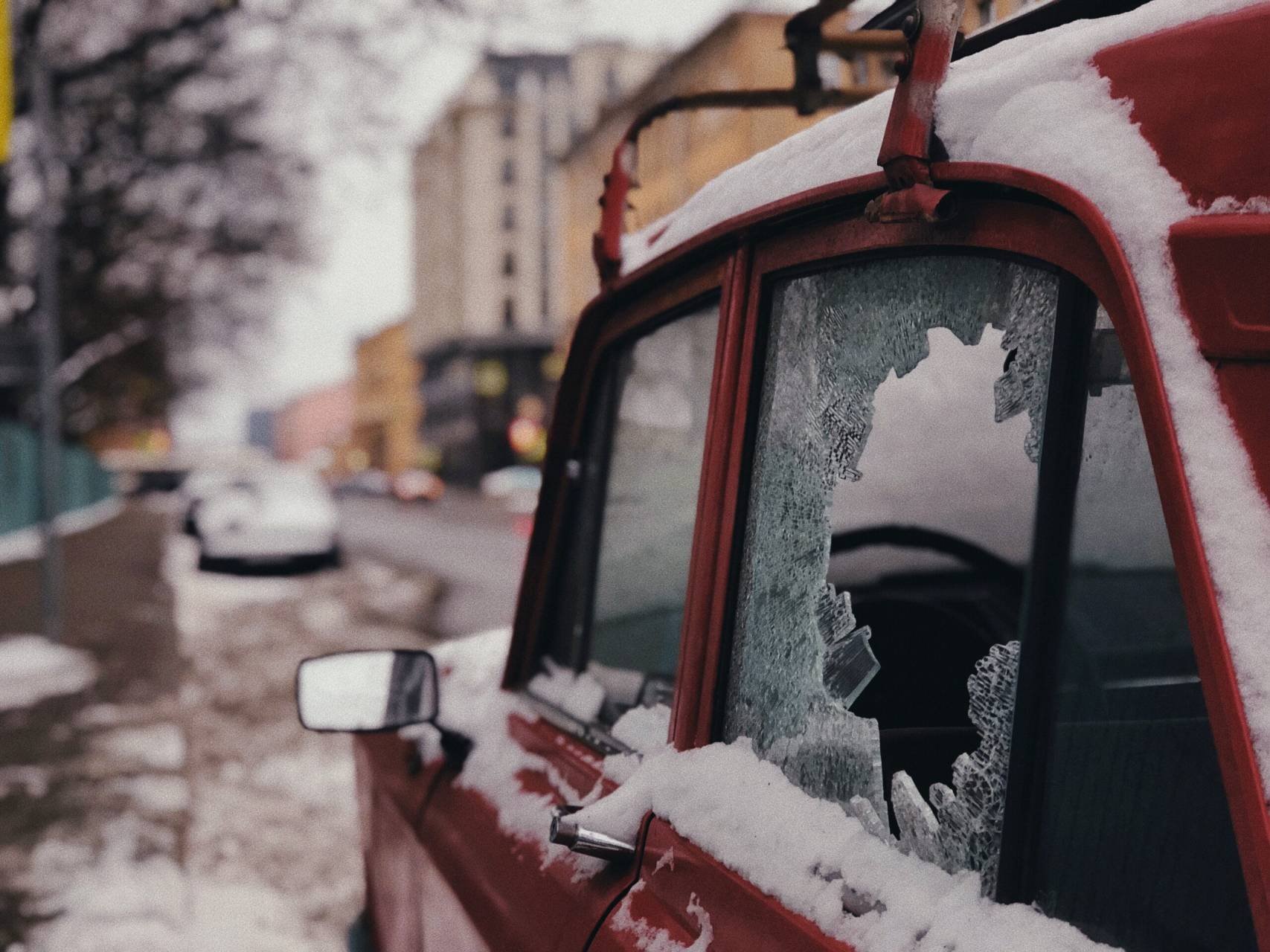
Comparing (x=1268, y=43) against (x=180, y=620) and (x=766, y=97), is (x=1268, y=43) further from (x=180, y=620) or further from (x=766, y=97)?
(x=180, y=620)

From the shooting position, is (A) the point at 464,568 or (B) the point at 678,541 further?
(A) the point at 464,568

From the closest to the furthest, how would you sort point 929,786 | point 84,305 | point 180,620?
point 929,786, point 180,620, point 84,305

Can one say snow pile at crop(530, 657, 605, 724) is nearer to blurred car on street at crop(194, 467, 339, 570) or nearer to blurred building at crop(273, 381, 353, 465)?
blurred car on street at crop(194, 467, 339, 570)

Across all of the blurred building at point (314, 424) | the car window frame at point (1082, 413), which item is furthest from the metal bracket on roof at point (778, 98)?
the blurred building at point (314, 424)

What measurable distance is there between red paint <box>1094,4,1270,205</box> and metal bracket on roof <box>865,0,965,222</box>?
0.67 feet

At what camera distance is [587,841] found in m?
1.40

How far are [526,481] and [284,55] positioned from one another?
36.4 metres

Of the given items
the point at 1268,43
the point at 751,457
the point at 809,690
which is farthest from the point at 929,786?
the point at 1268,43

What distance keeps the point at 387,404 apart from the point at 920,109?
101958mm

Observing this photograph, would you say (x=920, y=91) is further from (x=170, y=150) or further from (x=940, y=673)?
(x=170, y=150)

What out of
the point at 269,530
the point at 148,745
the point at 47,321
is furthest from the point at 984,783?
the point at 269,530

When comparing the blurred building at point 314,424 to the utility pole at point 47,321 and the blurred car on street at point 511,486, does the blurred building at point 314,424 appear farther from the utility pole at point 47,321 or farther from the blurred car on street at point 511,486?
the utility pole at point 47,321

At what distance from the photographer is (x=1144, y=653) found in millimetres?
2291

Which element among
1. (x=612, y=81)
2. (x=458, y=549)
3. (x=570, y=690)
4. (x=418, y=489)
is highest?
(x=612, y=81)
